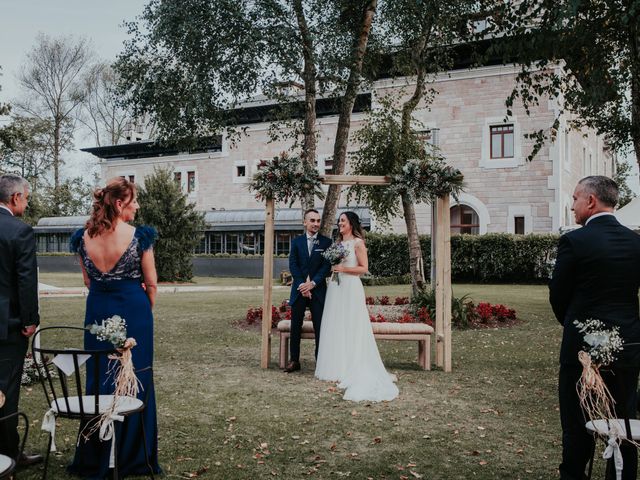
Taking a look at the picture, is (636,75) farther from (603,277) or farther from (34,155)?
(34,155)

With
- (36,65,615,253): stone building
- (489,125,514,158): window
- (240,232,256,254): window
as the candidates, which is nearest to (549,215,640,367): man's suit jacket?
(36,65,615,253): stone building

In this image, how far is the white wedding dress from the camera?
807 cm

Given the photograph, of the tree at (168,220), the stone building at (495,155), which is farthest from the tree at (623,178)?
the tree at (168,220)

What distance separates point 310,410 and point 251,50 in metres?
7.60

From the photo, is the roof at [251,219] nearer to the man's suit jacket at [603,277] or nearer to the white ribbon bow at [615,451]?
the man's suit jacket at [603,277]

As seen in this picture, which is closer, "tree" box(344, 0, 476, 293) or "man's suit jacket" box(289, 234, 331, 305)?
"man's suit jacket" box(289, 234, 331, 305)

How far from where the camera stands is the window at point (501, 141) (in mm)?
30297

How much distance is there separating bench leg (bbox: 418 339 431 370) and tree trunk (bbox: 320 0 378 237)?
14.5 feet

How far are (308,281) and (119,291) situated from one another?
177 inches

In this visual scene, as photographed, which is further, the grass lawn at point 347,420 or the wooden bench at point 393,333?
the wooden bench at point 393,333

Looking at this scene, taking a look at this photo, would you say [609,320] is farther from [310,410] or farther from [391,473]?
[310,410]

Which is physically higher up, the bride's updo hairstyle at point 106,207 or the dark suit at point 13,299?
the bride's updo hairstyle at point 106,207

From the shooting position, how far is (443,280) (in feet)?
30.4

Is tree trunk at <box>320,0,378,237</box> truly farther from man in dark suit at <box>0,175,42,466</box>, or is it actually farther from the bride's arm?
man in dark suit at <box>0,175,42,466</box>
